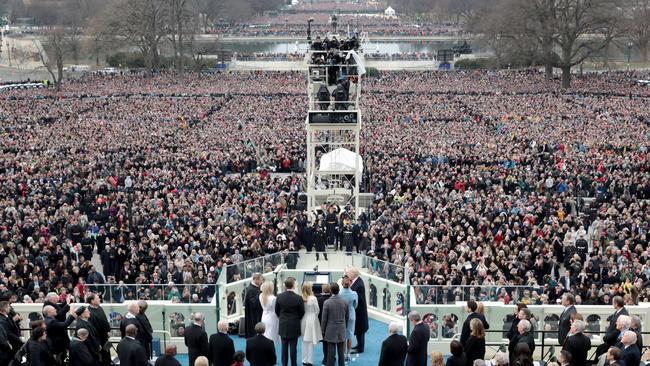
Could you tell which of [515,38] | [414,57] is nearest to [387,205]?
[515,38]

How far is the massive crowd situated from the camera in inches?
774

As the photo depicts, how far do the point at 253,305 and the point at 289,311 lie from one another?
3.34 feet

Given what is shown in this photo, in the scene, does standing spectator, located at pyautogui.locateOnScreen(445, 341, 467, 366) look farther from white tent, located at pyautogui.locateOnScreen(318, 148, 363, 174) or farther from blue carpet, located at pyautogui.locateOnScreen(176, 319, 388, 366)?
white tent, located at pyautogui.locateOnScreen(318, 148, 363, 174)

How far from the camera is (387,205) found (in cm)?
2794

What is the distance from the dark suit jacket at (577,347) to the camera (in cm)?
1155

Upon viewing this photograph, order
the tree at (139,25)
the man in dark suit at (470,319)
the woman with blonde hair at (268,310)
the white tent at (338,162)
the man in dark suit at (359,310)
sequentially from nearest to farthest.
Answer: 1. the man in dark suit at (470,319)
2. the woman with blonde hair at (268,310)
3. the man in dark suit at (359,310)
4. the white tent at (338,162)
5. the tree at (139,25)

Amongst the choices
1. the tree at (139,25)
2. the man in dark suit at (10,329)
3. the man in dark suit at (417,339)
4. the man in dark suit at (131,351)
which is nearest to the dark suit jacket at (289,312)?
the man in dark suit at (417,339)

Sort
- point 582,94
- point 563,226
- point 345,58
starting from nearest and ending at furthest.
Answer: point 563,226 → point 345,58 → point 582,94

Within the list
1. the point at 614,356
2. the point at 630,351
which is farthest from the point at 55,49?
the point at 614,356

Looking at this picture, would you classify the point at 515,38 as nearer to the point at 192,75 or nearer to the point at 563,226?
the point at 192,75

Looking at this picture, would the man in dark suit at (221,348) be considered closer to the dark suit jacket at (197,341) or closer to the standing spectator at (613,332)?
the dark suit jacket at (197,341)

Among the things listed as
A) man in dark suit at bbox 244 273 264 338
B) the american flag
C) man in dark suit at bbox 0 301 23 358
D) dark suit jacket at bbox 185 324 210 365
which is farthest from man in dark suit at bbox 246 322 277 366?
the american flag

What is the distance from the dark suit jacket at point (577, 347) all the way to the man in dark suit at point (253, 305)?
4669 millimetres

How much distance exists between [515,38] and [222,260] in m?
54.0
